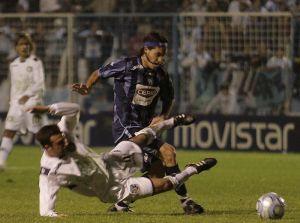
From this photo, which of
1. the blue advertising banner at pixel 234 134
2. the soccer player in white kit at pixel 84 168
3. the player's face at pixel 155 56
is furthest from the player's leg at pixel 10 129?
the soccer player in white kit at pixel 84 168

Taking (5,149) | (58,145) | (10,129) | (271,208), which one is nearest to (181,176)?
(271,208)

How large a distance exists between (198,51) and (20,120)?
6.51 m

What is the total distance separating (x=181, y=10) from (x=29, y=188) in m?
11.2

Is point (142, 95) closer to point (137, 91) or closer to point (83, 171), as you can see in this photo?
point (137, 91)

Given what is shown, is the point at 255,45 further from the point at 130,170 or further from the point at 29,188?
the point at 130,170

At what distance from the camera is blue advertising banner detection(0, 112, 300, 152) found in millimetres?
23859

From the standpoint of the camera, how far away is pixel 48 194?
37.0ft

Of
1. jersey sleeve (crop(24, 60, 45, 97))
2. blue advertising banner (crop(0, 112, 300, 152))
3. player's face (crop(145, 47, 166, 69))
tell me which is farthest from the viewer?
blue advertising banner (crop(0, 112, 300, 152))

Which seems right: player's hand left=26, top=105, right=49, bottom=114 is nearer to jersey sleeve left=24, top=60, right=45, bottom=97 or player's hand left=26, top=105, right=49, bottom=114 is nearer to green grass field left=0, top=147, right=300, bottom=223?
green grass field left=0, top=147, right=300, bottom=223

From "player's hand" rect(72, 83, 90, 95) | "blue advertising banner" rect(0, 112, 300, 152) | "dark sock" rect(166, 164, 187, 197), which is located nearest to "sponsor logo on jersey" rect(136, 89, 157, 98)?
"player's hand" rect(72, 83, 90, 95)

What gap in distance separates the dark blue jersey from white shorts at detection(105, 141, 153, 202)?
1.11m

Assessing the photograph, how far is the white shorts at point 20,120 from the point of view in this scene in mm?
19234

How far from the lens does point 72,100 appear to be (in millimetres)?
25672

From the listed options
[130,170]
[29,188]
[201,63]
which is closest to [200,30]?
[201,63]
